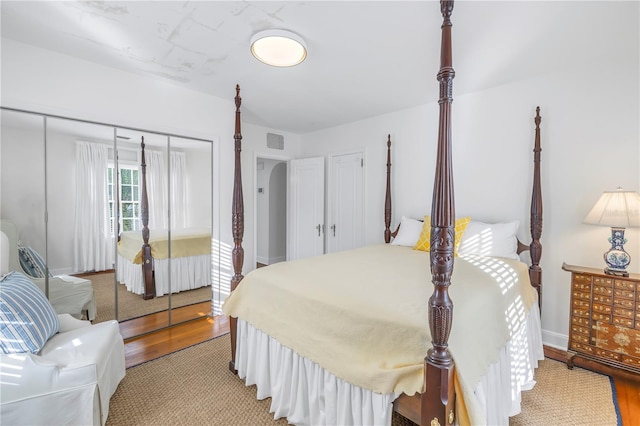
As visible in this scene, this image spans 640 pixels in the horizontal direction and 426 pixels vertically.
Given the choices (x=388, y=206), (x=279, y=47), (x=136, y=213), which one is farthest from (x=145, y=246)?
(x=388, y=206)

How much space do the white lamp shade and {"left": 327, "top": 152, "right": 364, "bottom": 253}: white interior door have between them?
2.45 meters

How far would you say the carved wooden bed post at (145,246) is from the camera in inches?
111

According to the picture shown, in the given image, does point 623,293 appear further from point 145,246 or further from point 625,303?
point 145,246

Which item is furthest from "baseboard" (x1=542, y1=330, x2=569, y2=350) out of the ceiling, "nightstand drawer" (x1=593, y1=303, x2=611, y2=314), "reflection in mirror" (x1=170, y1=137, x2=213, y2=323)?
"reflection in mirror" (x1=170, y1=137, x2=213, y2=323)

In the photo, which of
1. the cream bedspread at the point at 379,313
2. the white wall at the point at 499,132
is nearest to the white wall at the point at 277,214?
the white wall at the point at 499,132

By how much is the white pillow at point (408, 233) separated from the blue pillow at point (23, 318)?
300 cm

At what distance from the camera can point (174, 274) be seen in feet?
10.4

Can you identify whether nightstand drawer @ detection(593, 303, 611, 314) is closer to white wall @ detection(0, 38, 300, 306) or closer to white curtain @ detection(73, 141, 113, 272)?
white wall @ detection(0, 38, 300, 306)

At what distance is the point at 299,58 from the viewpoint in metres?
2.20

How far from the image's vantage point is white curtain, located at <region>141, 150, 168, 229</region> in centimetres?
287

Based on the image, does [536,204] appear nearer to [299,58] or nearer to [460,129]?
[460,129]

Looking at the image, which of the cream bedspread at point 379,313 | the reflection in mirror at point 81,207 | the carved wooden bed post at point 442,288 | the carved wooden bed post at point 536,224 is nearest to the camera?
the carved wooden bed post at point 442,288

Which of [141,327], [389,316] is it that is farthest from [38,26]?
[389,316]

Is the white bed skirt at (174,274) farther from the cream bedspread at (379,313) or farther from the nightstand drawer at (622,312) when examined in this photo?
the nightstand drawer at (622,312)
